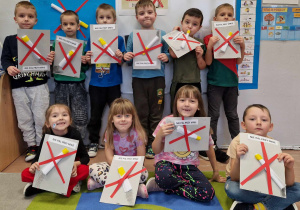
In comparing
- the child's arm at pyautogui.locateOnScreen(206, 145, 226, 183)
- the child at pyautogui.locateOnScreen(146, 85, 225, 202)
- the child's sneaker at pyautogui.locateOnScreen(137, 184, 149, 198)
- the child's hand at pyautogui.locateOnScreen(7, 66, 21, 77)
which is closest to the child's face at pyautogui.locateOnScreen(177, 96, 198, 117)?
the child at pyautogui.locateOnScreen(146, 85, 225, 202)

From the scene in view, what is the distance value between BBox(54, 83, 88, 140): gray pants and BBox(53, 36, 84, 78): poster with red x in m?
0.14

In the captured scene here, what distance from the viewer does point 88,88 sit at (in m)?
2.40

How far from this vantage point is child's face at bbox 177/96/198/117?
165 cm

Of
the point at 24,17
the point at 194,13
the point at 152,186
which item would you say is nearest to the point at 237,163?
the point at 152,186

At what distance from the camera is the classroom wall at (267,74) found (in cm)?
229

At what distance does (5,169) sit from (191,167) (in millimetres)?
1397

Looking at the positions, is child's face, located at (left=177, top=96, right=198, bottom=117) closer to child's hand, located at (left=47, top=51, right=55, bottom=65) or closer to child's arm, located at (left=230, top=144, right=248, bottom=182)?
child's arm, located at (left=230, top=144, right=248, bottom=182)

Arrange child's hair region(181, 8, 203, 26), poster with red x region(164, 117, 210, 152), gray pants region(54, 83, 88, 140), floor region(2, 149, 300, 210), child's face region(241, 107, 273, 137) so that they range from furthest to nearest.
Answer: gray pants region(54, 83, 88, 140) → child's hair region(181, 8, 203, 26) → floor region(2, 149, 300, 210) → poster with red x region(164, 117, 210, 152) → child's face region(241, 107, 273, 137)

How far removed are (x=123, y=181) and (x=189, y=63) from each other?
113 centimetres

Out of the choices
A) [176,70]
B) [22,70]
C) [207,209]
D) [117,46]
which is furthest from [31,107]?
[207,209]

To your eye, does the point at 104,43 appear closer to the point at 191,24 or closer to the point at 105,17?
the point at 105,17

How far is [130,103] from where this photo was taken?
1752mm

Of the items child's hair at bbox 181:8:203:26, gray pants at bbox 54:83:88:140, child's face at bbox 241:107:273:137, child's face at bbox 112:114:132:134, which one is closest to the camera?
child's face at bbox 241:107:273:137

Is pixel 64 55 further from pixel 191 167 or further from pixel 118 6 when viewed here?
pixel 191 167
